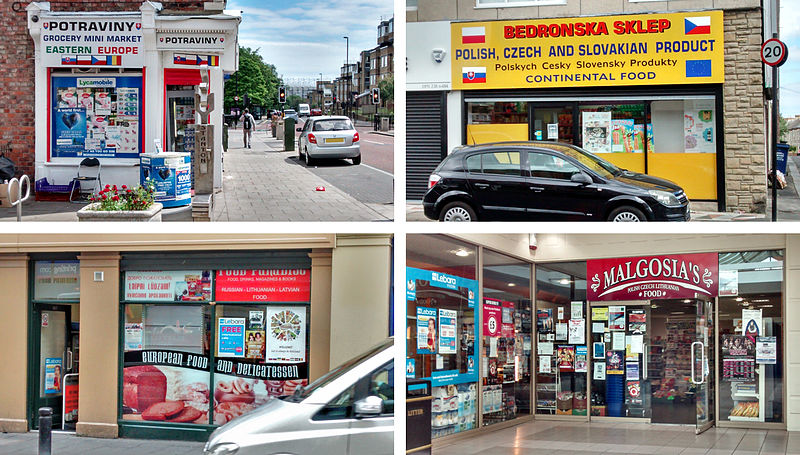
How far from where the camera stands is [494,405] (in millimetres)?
7289

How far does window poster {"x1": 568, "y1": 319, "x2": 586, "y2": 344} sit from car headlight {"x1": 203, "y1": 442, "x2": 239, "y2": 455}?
4.63m

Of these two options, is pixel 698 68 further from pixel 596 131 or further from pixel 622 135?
pixel 596 131

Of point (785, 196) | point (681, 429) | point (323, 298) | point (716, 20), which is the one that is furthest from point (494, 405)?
point (716, 20)

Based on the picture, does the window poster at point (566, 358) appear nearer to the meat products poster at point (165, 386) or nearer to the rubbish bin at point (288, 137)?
the meat products poster at point (165, 386)

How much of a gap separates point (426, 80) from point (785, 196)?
3474mm

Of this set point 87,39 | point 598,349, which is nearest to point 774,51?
point 598,349

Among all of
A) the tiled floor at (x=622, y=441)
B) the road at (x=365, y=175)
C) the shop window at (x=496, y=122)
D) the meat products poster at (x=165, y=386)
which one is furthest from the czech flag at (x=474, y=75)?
the meat products poster at (x=165, y=386)

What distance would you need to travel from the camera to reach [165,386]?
6141 mm

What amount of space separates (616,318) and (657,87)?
2.33 meters

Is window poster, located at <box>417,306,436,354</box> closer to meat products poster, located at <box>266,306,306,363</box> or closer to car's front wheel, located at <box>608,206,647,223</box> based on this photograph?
meat products poster, located at <box>266,306,306,363</box>

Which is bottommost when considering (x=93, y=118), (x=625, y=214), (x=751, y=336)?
(x=751, y=336)

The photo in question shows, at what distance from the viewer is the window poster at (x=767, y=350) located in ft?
24.4

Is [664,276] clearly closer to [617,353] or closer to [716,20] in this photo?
[617,353]

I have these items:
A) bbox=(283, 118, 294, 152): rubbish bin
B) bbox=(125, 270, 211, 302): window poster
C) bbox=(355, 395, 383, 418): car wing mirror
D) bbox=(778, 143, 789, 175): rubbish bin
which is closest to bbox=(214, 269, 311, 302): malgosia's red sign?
bbox=(125, 270, 211, 302): window poster
